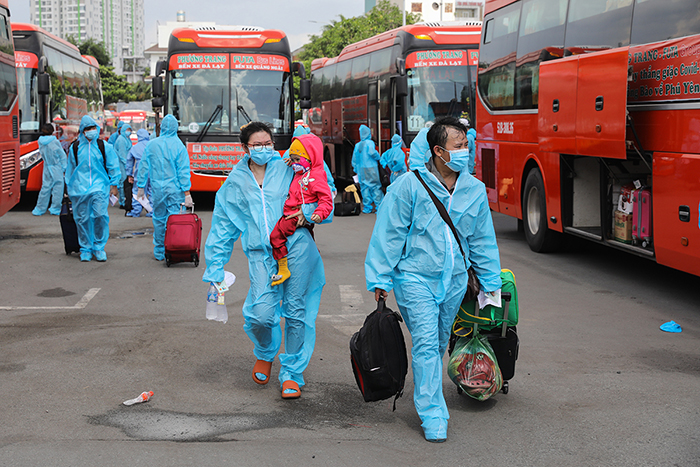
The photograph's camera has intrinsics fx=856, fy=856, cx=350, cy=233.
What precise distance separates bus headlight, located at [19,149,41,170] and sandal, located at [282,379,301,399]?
46.8ft

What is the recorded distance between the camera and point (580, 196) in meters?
10.7

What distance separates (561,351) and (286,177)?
2.57 m

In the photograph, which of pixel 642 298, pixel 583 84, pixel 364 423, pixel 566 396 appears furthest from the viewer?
pixel 583 84

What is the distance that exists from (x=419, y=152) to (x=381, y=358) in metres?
1.14

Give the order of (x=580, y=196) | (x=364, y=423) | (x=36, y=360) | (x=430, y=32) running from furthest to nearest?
(x=430, y=32), (x=580, y=196), (x=36, y=360), (x=364, y=423)

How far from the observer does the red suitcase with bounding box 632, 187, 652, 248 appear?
8.82 m

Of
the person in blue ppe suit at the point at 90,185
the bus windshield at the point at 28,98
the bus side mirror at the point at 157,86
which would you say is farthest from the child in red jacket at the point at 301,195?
the bus windshield at the point at 28,98

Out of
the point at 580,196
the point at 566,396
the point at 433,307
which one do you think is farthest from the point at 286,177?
the point at 580,196

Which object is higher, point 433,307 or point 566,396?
Result: point 433,307

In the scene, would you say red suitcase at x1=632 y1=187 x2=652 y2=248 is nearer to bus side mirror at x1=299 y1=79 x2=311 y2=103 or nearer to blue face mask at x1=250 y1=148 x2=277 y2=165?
blue face mask at x1=250 y1=148 x2=277 y2=165

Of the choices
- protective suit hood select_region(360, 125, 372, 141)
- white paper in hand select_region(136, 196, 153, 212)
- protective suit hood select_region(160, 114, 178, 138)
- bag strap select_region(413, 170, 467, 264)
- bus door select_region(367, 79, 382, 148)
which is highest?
bus door select_region(367, 79, 382, 148)

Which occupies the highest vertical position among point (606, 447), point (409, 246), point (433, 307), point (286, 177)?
point (286, 177)

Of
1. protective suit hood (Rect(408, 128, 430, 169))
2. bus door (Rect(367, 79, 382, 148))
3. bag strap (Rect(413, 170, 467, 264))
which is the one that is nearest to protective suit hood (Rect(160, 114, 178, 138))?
protective suit hood (Rect(408, 128, 430, 169))

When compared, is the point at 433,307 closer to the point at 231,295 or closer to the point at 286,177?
the point at 286,177
